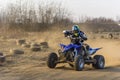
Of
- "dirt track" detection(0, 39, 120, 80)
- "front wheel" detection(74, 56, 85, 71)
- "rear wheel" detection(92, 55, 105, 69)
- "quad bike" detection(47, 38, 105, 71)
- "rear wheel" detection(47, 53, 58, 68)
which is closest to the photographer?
"dirt track" detection(0, 39, 120, 80)

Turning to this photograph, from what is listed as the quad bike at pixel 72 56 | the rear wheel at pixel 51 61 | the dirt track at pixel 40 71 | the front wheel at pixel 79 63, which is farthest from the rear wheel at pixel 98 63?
the rear wheel at pixel 51 61

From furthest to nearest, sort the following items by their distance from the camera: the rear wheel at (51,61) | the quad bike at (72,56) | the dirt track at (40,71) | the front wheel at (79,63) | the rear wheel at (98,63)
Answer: the rear wheel at (98,63)
the rear wheel at (51,61)
the quad bike at (72,56)
the front wheel at (79,63)
the dirt track at (40,71)

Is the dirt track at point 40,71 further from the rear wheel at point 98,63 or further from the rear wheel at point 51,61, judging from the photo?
the rear wheel at point 98,63

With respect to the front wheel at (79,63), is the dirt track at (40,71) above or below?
below

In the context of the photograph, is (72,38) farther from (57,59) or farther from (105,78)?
(105,78)

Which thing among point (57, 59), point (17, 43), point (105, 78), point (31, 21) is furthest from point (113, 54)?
point (31, 21)

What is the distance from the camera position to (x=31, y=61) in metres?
18.1

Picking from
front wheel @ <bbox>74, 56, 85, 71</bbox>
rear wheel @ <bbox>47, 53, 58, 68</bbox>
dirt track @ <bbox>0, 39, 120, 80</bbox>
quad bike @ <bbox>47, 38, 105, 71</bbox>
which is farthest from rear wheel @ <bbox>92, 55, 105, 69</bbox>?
rear wheel @ <bbox>47, 53, 58, 68</bbox>

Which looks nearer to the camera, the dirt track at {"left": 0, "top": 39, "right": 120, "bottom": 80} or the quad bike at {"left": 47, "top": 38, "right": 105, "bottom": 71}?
the dirt track at {"left": 0, "top": 39, "right": 120, "bottom": 80}

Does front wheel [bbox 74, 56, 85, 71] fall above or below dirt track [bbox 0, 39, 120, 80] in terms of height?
above

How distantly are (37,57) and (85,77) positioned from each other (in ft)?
19.6

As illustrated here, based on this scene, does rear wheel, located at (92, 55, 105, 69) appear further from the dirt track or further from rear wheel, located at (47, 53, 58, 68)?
rear wheel, located at (47, 53, 58, 68)

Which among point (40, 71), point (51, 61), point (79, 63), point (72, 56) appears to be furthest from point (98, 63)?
point (40, 71)

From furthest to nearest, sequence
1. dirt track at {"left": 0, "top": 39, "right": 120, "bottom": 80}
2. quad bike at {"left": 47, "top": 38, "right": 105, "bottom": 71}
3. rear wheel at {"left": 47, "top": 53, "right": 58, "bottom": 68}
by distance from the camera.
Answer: rear wheel at {"left": 47, "top": 53, "right": 58, "bottom": 68} < quad bike at {"left": 47, "top": 38, "right": 105, "bottom": 71} < dirt track at {"left": 0, "top": 39, "right": 120, "bottom": 80}
